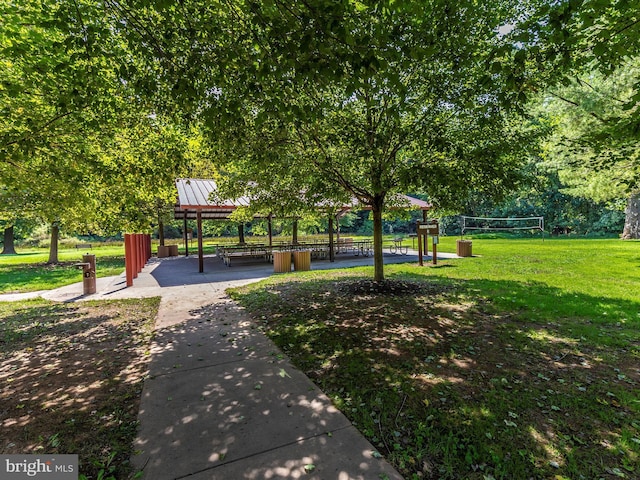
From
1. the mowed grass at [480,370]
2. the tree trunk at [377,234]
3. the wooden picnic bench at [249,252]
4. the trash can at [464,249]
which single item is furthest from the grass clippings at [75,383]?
the trash can at [464,249]

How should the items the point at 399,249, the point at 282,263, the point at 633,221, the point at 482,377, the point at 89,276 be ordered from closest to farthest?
1. the point at 482,377
2. the point at 89,276
3. the point at 282,263
4. the point at 399,249
5. the point at 633,221

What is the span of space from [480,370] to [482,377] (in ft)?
0.61

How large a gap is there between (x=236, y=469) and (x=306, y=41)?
12.3 ft

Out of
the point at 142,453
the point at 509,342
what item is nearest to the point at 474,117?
the point at 509,342

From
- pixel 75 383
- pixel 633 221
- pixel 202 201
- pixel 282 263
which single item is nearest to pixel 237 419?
pixel 75 383

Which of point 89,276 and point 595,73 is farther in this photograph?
point 595,73

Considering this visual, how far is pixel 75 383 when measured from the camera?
3.87 metres

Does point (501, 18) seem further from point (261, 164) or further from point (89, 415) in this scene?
point (89, 415)

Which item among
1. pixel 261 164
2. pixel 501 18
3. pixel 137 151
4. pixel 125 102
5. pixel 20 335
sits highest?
pixel 501 18

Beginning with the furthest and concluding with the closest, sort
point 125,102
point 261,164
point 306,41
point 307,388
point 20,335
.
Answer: point 261,164 → point 125,102 → point 20,335 → point 307,388 → point 306,41

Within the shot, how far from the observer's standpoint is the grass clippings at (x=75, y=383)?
2.73 meters

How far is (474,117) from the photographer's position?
21.2 ft

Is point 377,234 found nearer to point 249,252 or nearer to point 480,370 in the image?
point 480,370

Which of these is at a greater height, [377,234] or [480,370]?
[377,234]
